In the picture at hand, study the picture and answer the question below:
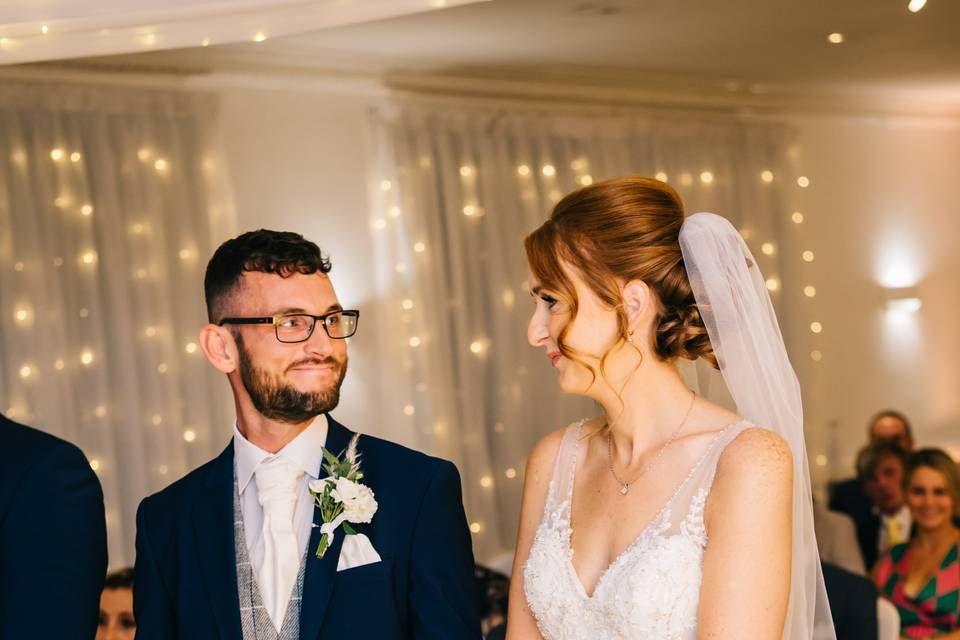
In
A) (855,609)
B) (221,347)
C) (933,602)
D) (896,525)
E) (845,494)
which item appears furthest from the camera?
(845,494)

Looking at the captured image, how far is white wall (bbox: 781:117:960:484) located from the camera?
7.79m

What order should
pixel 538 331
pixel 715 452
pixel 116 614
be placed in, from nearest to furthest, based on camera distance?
1. pixel 715 452
2. pixel 538 331
3. pixel 116 614

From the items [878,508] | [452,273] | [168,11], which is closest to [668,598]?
[168,11]

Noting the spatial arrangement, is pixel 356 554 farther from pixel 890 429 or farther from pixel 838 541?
pixel 890 429

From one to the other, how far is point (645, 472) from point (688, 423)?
0.13m

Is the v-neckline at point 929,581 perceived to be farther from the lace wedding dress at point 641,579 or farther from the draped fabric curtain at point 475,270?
the lace wedding dress at point 641,579

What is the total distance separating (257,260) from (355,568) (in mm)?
664

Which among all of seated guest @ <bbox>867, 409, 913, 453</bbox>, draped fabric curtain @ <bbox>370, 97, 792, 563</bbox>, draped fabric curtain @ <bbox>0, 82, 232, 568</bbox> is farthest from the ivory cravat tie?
seated guest @ <bbox>867, 409, 913, 453</bbox>

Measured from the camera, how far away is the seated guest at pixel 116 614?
14.4 ft

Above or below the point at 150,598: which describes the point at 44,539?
above

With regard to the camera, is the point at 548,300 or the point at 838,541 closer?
the point at 548,300

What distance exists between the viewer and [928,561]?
5.34 meters

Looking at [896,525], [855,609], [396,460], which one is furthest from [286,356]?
[896,525]

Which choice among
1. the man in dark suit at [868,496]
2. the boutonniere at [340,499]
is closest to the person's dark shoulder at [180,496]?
the boutonniere at [340,499]
